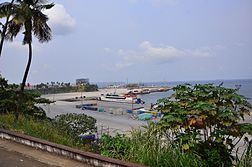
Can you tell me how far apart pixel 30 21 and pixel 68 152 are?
6721mm

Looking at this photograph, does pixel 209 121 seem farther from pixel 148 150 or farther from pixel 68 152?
pixel 68 152

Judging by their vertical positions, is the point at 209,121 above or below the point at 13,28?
below

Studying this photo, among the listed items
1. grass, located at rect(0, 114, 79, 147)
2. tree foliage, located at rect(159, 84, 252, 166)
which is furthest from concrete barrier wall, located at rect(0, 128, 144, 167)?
tree foliage, located at rect(159, 84, 252, 166)

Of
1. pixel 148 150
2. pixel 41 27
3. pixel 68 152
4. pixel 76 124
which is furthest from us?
pixel 41 27

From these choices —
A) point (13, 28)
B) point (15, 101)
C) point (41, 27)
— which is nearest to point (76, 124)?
point (15, 101)

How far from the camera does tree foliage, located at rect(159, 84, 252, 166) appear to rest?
14.2 feet

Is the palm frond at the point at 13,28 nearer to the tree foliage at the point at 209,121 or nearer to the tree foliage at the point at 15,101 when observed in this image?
the tree foliage at the point at 15,101

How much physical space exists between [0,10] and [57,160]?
962 cm

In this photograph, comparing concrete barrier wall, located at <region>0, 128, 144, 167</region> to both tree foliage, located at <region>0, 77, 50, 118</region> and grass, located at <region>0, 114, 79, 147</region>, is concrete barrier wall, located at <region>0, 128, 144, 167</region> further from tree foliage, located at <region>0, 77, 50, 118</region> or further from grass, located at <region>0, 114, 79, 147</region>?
tree foliage, located at <region>0, 77, 50, 118</region>

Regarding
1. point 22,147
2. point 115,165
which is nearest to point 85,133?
point 22,147

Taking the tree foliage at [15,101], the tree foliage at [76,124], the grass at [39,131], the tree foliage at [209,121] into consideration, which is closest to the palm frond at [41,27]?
the tree foliage at [15,101]

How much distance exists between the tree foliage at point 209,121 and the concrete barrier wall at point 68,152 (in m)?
1.07

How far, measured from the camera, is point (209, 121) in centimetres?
453

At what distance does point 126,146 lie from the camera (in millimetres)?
5094
